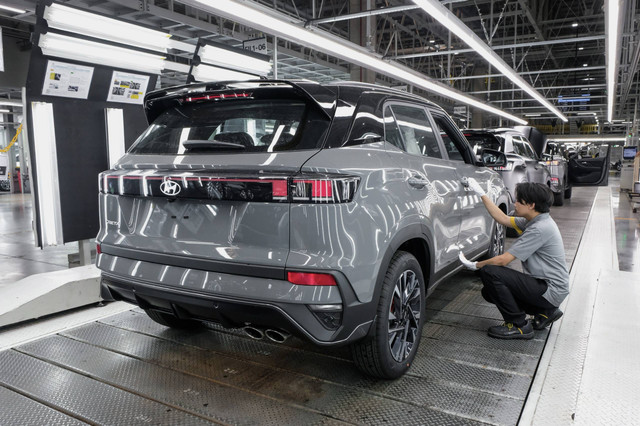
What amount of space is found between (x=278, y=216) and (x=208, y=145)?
576 millimetres

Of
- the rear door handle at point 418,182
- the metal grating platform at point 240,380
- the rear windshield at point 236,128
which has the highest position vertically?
the rear windshield at point 236,128

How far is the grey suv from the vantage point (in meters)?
2.08

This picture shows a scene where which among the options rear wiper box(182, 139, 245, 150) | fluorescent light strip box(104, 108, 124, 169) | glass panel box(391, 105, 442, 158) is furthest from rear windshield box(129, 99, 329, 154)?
fluorescent light strip box(104, 108, 124, 169)

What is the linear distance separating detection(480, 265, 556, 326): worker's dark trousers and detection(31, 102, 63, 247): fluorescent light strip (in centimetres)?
409

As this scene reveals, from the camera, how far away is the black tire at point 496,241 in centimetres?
478

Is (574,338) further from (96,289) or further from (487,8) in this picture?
(487,8)

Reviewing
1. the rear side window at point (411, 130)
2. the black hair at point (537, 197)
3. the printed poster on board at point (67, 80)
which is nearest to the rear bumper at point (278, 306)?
the rear side window at point (411, 130)

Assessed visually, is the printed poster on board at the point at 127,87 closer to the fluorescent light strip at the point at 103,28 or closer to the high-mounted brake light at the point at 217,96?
the fluorescent light strip at the point at 103,28

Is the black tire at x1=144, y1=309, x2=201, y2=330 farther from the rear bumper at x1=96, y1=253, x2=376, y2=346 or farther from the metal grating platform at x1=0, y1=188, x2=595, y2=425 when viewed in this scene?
the rear bumper at x1=96, y1=253, x2=376, y2=346

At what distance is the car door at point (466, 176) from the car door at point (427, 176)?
14cm

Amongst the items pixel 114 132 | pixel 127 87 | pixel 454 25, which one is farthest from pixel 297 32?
pixel 114 132

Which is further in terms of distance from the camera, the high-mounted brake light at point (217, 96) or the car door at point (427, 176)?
the car door at point (427, 176)

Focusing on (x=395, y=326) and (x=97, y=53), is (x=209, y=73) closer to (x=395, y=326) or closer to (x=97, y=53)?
(x=97, y=53)

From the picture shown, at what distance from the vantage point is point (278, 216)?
6.90 feet
